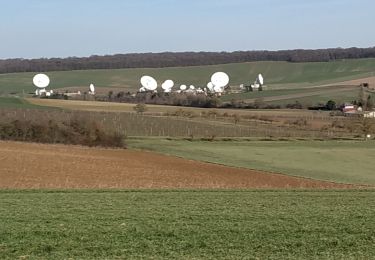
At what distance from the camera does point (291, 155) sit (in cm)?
5153

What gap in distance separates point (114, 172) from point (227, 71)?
436 ft

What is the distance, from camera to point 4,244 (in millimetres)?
10930

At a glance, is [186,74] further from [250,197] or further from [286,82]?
[250,197]

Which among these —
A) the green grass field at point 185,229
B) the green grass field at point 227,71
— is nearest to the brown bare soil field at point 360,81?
the green grass field at point 227,71

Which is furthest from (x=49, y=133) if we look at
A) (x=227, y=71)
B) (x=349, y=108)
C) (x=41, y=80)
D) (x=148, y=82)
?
(x=227, y=71)

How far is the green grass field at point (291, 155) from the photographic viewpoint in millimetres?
41938

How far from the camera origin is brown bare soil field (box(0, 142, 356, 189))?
29.2m

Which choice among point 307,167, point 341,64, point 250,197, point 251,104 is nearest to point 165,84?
point 251,104

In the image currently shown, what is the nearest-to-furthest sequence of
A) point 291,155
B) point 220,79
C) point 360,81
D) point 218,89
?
1. point 291,155
2. point 220,79
3. point 218,89
4. point 360,81

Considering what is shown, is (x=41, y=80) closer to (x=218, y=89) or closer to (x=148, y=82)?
(x=148, y=82)

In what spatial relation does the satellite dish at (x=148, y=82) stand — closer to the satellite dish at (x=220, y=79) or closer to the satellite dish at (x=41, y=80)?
the satellite dish at (x=220, y=79)

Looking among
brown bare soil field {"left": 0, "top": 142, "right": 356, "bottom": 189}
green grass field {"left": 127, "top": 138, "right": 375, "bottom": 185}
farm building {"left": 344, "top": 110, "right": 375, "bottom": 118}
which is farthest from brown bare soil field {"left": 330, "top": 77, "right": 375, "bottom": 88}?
brown bare soil field {"left": 0, "top": 142, "right": 356, "bottom": 189}

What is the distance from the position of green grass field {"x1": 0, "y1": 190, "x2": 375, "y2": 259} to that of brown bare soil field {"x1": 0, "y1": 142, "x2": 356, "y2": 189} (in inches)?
394

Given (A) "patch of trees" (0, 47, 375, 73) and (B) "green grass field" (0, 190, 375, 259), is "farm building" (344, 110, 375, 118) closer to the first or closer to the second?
(B) "green grass field" (0, 190, 375, 259)
